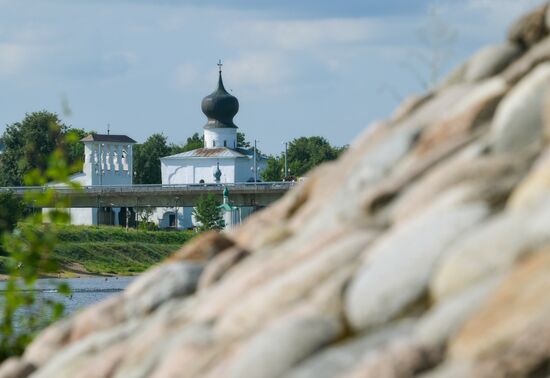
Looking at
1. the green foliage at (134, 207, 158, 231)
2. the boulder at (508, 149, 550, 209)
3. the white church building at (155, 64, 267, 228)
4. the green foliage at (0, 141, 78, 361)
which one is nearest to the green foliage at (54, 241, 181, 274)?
the green foliage at (134, 207, 158, 231)

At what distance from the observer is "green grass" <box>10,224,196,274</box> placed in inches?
3243

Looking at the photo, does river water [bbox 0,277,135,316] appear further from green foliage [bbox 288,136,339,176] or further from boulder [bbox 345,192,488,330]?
green foliage [bbox 288,136,339,176]

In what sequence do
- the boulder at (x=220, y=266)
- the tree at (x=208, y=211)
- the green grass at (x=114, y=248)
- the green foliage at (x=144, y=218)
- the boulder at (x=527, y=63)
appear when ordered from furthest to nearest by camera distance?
the green foliage at (x=144, y=218), the tree at (x=208, y=211), the green grass at (x=114, y=248), the boulder at (x=220, y=266), the boulder at (x=527, y=63)

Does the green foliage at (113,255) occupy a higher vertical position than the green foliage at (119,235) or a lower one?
lower

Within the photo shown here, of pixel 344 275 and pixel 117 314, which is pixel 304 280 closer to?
pixel 344 275

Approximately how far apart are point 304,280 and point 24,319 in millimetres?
3892

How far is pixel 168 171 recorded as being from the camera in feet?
458

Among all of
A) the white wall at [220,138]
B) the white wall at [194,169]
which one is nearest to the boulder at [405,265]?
the white wall at [194,169]

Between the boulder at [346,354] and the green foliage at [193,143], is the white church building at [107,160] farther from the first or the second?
the boulder at [346,354]

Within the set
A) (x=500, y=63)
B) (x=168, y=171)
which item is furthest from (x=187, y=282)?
(x=168, y=171)

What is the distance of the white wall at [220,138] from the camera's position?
146750mm

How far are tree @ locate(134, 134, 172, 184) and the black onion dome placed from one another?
274 inches

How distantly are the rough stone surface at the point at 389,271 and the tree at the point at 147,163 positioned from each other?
5668 inches

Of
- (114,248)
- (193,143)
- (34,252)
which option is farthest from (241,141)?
(34,252)
